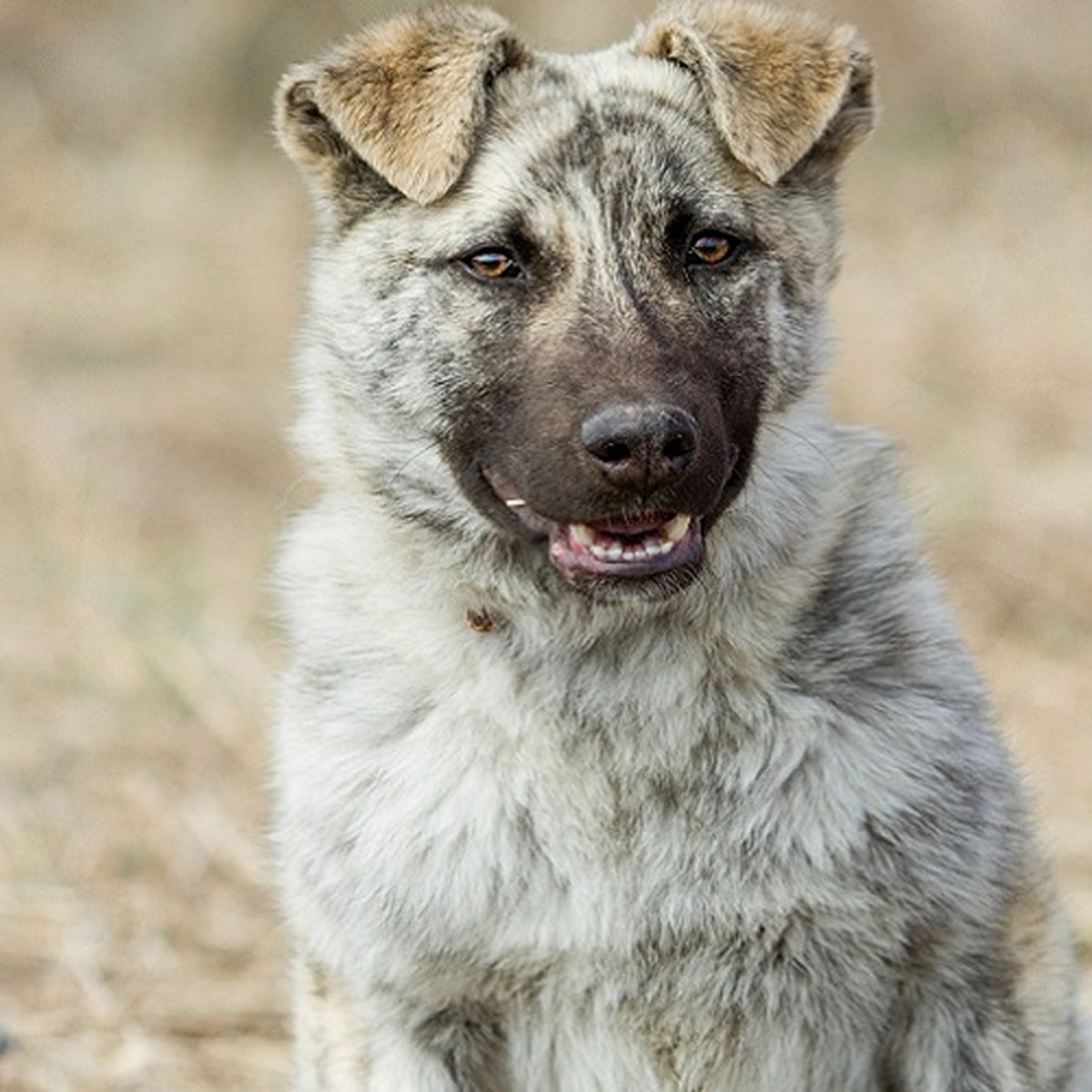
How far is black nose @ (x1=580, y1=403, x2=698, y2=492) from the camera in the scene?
Answer: 419 centimetres

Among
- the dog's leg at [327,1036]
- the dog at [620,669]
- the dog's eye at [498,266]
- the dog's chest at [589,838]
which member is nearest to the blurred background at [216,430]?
the dog at [620,669]

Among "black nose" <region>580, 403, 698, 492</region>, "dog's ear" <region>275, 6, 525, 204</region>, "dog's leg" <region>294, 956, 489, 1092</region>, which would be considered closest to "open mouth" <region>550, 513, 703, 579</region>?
"black nose" <region>580, 403, 698, 492</region>

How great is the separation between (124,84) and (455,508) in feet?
42.8

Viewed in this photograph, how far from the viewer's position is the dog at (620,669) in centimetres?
455

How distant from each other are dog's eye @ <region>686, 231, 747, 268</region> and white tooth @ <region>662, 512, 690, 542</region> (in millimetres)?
530

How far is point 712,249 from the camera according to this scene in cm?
462

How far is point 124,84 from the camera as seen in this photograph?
17.0m

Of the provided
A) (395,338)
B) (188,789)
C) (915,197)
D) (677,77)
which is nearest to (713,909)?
(395,338)

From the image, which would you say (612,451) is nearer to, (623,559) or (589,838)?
(623,559)

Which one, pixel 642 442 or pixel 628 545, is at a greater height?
pixel 642 442

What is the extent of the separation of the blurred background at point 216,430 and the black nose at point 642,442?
4.55 feet

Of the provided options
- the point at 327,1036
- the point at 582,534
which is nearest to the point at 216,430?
the point at 327,1036

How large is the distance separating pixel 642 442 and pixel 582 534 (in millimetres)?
295

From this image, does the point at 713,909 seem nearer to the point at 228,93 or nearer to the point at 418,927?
the point at 418,927
